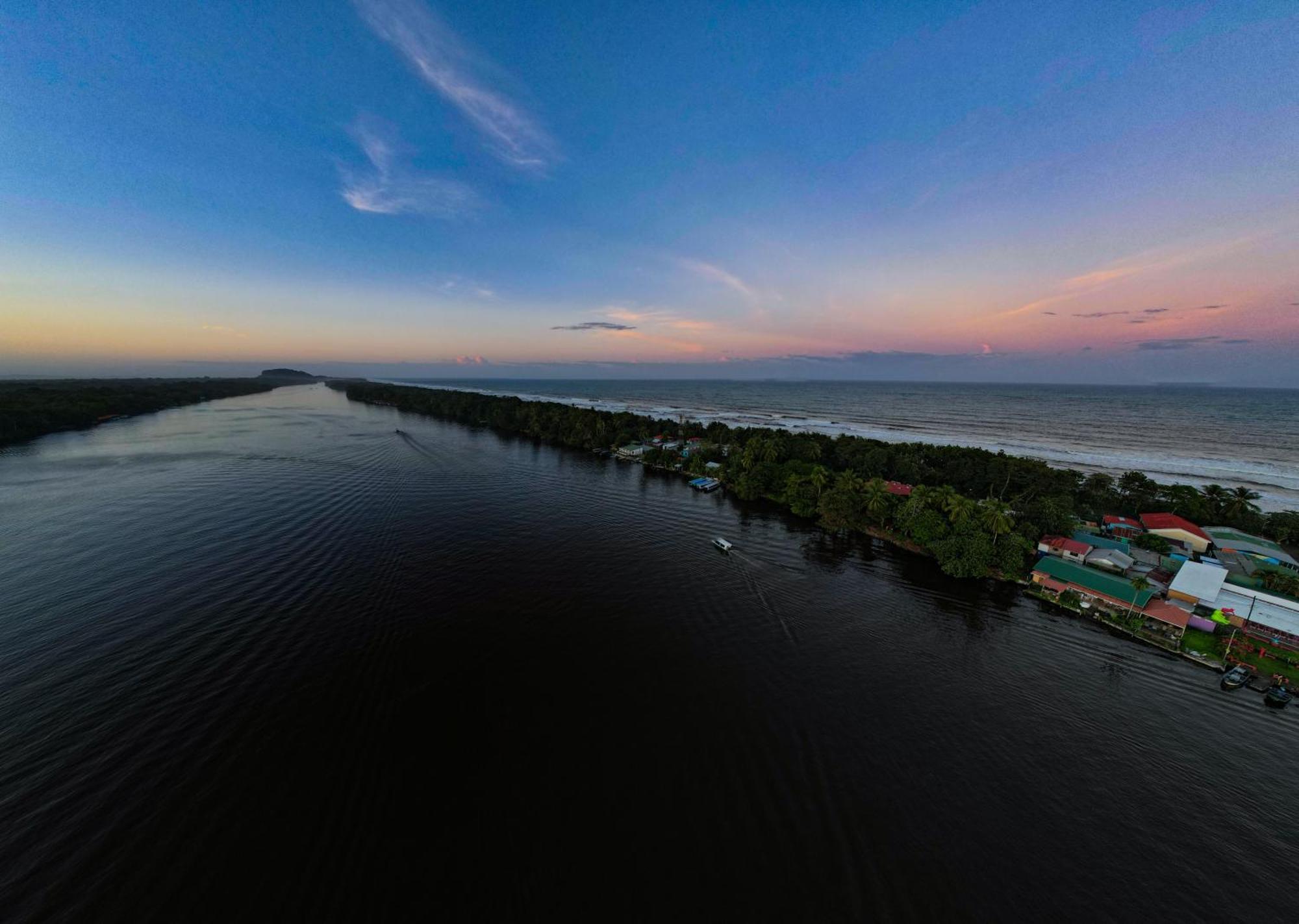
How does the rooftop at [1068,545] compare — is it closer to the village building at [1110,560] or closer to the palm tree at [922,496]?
the village building at [1110,560]

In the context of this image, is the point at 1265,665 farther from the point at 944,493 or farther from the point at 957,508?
the point at 944,493

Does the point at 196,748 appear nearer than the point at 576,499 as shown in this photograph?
Yes

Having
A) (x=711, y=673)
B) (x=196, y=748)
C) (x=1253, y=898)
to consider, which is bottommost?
(x=1253, y=898)

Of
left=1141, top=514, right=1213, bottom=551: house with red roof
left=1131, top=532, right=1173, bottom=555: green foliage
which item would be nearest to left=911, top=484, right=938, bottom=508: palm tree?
left=1131, top=532, right=1173, bottom=555: green foliage

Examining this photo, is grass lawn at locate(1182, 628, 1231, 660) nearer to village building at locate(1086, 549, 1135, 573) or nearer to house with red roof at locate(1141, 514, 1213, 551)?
village building at locate(1086, 549, 1135, 573)

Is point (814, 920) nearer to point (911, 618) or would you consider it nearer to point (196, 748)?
point (911, 618)

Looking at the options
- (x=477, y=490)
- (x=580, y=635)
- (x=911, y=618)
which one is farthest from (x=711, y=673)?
(x=477, y=490)

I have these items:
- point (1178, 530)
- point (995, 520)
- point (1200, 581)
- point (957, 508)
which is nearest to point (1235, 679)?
point (1200, 581)

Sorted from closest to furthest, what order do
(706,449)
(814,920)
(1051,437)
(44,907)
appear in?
(44,907), (814,920), (706,449), (1051,437)
